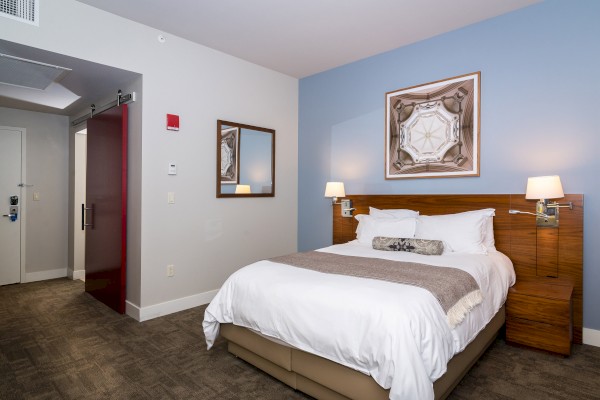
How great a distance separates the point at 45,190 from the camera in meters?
5.00

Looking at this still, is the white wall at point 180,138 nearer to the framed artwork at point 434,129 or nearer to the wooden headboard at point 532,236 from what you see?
the framed artwork at point 434,129

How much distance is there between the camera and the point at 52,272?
5.10 metres

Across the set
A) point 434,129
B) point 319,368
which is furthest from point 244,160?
point 319,368

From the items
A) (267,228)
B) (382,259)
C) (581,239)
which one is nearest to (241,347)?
(382,259)

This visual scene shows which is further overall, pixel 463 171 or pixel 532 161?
pixel 463 171

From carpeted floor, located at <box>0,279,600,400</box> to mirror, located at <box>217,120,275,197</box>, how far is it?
1566mm

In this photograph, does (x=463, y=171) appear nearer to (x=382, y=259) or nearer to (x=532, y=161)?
(x=532, y=161)

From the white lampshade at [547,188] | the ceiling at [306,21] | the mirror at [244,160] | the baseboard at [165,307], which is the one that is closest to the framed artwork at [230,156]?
the mirror at [244,160]

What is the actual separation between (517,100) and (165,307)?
3889 mm

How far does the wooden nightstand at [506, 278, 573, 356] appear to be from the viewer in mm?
2512

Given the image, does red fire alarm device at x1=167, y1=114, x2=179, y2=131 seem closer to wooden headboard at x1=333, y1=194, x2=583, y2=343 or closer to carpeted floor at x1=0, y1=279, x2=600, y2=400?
carpeted floor at x1=0, y1=279, x2=600, y2=400

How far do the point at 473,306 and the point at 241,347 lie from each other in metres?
1.59

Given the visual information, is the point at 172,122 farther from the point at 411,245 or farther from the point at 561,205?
the point at 561,205

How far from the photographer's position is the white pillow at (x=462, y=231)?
A: 3012mm
